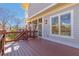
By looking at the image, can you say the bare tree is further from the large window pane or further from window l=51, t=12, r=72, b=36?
the large window pane

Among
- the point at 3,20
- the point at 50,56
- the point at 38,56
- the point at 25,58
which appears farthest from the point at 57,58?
the point at 3,20

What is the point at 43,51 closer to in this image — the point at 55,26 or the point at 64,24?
the point at 64,24

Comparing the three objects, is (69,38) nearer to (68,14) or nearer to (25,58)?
(68,14)

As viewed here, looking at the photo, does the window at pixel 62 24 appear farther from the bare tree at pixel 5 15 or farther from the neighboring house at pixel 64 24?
the bare tree at pixel 5 15

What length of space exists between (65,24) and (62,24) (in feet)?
1.31

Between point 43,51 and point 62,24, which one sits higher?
point 62,24

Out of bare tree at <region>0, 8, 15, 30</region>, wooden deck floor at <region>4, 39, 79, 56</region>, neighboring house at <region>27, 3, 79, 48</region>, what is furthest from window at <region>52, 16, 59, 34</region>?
bare tree at <region>0, 8, 15, 30</region>

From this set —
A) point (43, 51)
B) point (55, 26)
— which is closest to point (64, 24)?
point (55, 26)

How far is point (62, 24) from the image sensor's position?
8008 millimetres

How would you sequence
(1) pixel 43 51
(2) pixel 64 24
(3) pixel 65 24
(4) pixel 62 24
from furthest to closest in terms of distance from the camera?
(4) pixel 62 24
(2) pixel 64 24
(3) pixel 65 24
(1) pixel 43 51

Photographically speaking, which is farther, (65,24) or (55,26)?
(55,26)

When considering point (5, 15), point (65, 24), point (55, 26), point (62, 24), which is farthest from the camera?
point (5, 15)

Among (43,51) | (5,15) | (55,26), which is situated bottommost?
(43,51)

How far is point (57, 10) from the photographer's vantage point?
8.67 m
